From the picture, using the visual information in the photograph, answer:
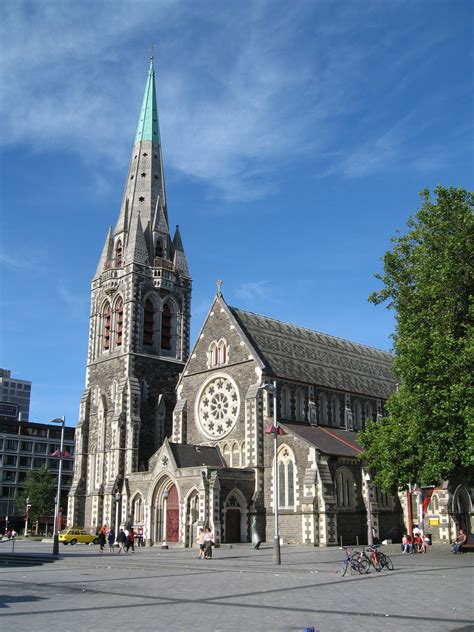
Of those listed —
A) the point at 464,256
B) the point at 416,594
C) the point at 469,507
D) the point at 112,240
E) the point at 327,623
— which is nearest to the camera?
the point at 327,623

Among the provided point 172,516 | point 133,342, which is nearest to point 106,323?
point 133,342

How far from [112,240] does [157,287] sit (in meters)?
7.61

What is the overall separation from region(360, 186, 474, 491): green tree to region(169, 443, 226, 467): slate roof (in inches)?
556

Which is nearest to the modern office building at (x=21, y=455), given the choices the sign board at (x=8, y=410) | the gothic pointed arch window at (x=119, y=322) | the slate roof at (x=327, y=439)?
the sign board at (x=8, y=410)

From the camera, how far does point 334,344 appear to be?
60.3 meters

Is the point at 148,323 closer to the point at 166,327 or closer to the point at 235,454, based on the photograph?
the point at 166,327

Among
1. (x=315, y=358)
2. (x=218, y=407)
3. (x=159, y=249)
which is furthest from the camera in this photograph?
(x=159, y=249)

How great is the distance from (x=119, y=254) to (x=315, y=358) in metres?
22.6

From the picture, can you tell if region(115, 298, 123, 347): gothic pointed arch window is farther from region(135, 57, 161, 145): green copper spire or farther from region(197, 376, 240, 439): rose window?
region(135, 57, 161, 145): green copper spire

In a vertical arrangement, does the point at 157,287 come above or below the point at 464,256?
above

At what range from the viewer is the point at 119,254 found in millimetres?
65188

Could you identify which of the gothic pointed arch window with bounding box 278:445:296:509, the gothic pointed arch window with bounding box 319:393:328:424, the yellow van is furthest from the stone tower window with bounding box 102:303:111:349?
the gothic pointed arch window with bounding box 278:445:296:509

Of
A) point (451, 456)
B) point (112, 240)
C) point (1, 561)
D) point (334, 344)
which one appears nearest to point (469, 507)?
point (334, 344)

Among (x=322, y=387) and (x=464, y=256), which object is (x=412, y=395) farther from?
(x=322, y=387)
